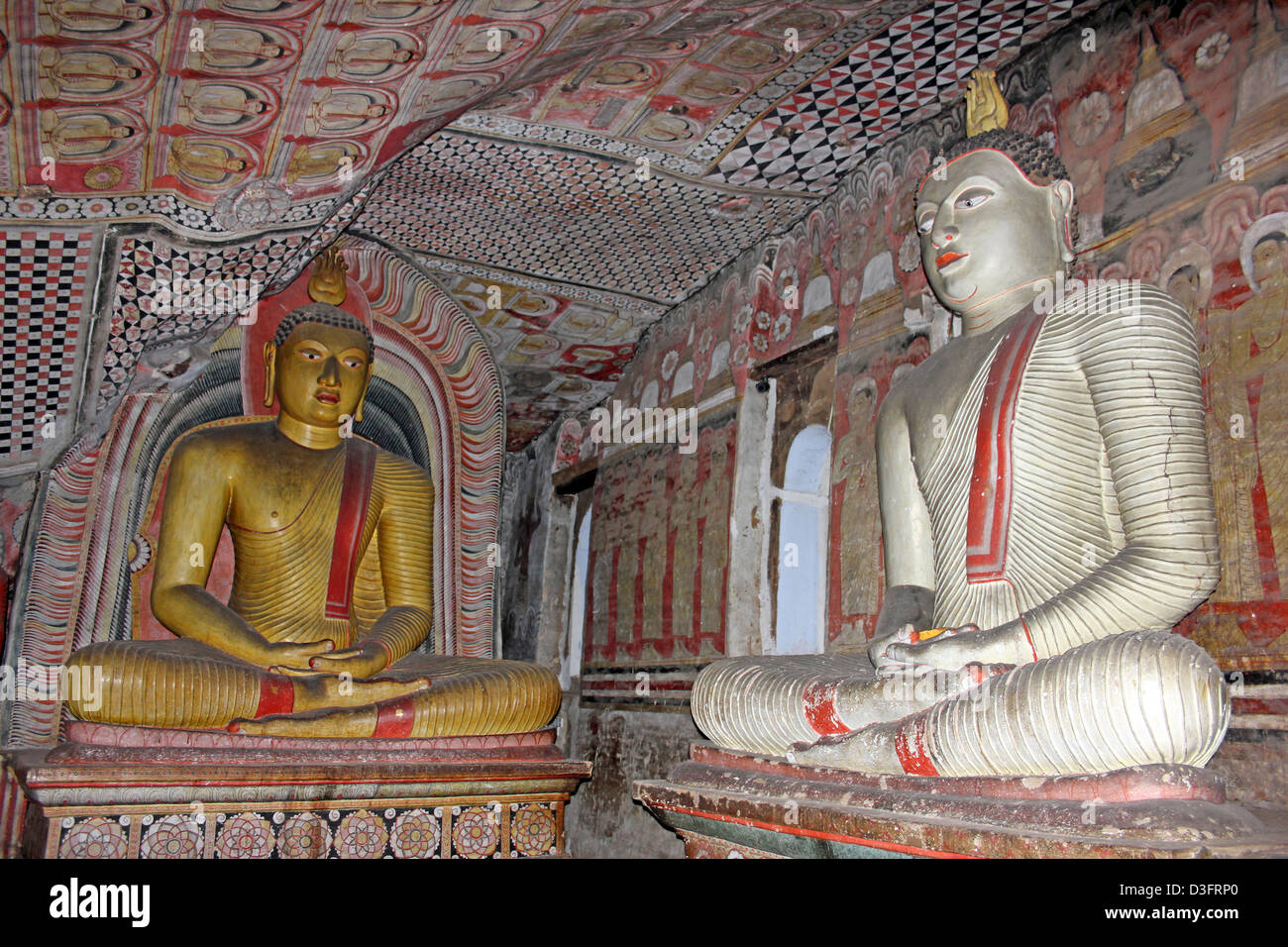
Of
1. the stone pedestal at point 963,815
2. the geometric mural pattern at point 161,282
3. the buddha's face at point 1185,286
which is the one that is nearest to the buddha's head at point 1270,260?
the buddha's face at point 1185,286

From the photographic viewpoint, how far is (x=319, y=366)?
4754mm

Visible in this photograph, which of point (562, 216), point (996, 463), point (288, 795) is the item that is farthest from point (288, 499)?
point (996, 463)

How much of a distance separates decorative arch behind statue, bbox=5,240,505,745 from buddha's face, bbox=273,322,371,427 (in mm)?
474

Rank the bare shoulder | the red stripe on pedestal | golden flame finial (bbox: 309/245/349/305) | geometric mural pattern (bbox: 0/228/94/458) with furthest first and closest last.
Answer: golden flame finial (bbox: 309/245/349/305) → the bare shoulder → geometric mural pattern (bbox: 0/228/94/458) → the red stripe on pedestal

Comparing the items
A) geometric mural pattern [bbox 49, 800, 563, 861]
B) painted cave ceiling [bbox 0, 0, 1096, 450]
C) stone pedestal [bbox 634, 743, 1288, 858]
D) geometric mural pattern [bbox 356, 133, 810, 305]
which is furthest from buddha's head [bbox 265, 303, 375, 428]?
stone pedestal [bbox 634, 743, 1288, 858]

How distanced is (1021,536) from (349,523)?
3.08 metres

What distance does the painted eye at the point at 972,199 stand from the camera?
2994mm

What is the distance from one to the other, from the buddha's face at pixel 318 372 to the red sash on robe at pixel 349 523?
215mm

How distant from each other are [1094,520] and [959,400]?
55cm

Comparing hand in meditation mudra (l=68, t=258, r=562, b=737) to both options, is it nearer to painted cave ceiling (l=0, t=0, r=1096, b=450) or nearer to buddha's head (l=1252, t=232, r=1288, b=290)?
painted cave ceiling (l=0, t=0, r=1096, b=450)

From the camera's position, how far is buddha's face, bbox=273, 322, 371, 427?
186 inches

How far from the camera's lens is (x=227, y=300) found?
430 centimetres

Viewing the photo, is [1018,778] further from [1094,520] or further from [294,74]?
[294,74]

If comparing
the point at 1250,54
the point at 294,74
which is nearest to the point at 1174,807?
the point at 1250,54
